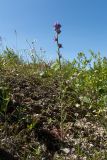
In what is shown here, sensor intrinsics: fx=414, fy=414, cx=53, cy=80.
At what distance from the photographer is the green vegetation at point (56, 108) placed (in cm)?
418

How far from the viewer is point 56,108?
16.4ft

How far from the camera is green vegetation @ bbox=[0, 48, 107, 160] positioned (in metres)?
4.18

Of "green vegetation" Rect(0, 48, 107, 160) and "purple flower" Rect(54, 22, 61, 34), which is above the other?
"purple flower" Rect(54, 22, 61, 34)

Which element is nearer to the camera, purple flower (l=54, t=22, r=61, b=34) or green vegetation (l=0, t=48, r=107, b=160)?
green vegetation (l=0, t=48, r=107, b=160)

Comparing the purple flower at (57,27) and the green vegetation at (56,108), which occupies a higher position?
the purple flower at (57,27)

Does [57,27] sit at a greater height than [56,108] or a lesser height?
greater

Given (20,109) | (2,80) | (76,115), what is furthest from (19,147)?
(2,80)

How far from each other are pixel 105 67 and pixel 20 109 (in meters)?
2.26

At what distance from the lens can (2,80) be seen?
528cm

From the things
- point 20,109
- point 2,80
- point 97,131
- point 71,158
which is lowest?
point 71,158

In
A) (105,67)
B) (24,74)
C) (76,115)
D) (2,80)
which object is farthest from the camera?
(105,67)

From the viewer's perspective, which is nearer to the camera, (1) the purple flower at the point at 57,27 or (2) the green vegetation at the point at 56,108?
(2) the green vegetation at the point at 56,108

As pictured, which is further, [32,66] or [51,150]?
[32,66]

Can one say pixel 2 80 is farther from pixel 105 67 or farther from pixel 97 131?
pixel 105 67
